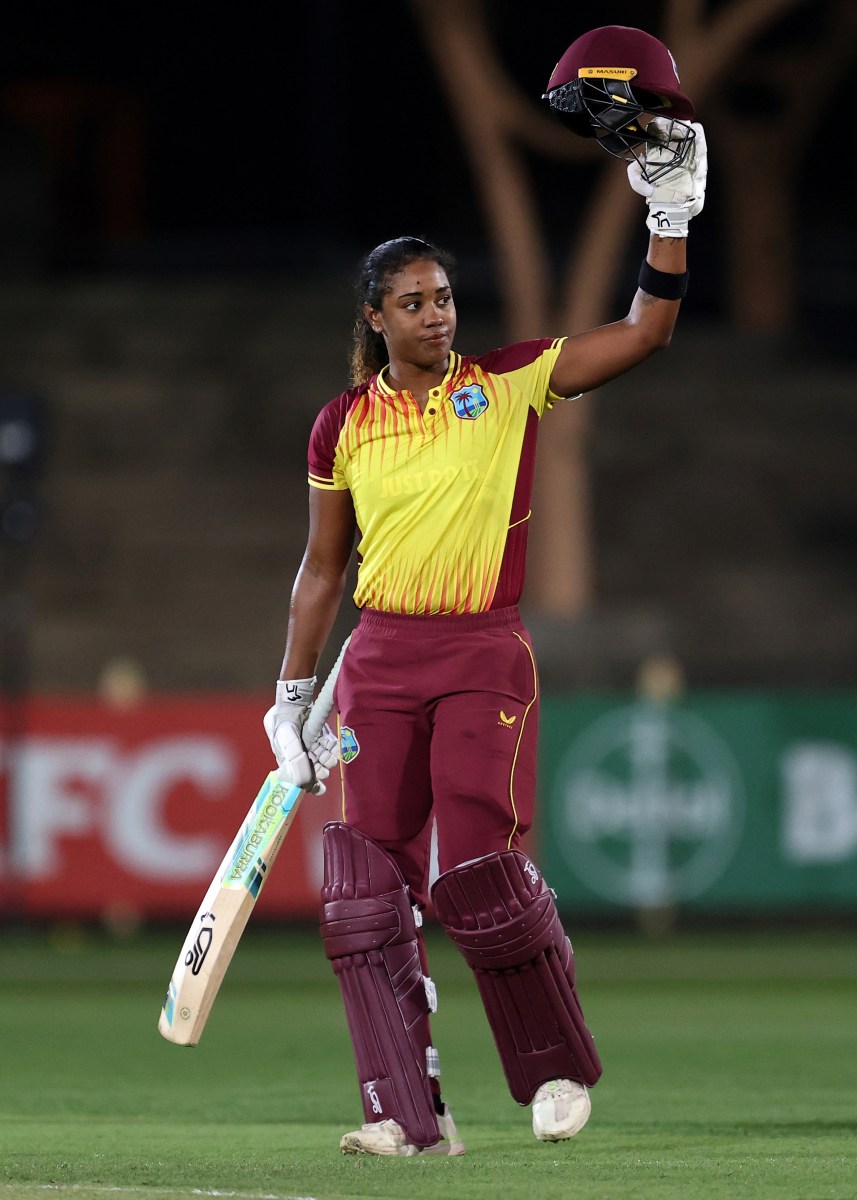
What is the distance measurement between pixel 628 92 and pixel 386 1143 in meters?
2.46

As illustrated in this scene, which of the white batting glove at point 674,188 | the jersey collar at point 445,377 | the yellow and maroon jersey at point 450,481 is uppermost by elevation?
the white batting glove at point 674,188

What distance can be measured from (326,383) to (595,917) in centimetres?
964

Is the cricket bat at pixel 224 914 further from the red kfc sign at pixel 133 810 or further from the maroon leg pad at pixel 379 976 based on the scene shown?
the red kfc sign at pixel 133 810

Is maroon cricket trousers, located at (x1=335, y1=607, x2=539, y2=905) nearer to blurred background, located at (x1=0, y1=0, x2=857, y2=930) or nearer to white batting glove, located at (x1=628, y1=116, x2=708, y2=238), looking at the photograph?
white batting glove, located at (x1=628, y1=116, x2=708, y2=238)

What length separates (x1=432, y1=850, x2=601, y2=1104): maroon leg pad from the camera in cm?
546

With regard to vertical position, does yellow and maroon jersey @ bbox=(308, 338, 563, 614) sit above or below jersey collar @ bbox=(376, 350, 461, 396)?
below

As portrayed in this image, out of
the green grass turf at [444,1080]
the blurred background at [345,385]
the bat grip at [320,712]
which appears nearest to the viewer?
the green grass turf at [444,1080]

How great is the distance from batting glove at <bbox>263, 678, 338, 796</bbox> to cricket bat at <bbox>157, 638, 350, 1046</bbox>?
39 mm

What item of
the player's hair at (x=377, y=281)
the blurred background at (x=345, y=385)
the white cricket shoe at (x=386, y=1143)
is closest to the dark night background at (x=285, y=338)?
the blurred background at (x=345, y=385)

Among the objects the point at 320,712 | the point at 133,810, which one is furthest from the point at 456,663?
the point at 133,810

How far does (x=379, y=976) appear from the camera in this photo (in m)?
5.55

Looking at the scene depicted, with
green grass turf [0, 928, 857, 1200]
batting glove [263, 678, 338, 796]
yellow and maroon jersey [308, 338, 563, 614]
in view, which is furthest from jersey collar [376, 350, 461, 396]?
green grass turf [0, 928, 857, 1200]

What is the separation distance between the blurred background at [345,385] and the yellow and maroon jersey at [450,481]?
299 inches

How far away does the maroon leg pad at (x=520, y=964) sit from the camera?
5465 mm
